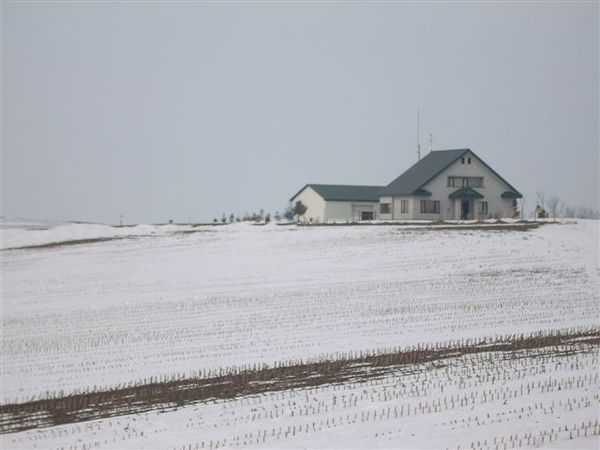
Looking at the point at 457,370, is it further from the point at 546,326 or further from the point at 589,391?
the point at 546,326

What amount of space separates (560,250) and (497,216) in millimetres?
23655

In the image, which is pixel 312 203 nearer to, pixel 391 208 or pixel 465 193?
pixel 391 208

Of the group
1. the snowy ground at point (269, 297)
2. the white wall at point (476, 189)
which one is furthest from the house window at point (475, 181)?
the snowy ground at point (269, 297)

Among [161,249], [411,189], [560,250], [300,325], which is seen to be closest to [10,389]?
[300,325]

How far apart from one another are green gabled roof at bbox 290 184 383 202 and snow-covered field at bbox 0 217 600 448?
2700cm

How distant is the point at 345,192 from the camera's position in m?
79.7

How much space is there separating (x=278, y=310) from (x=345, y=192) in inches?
2032

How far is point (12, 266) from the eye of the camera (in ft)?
135

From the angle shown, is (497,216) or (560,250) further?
(497,216)

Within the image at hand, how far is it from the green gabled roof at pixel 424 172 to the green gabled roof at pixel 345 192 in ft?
34.0

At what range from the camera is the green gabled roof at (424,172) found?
6281 centimetres

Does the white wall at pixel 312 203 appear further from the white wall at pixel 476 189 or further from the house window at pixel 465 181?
the house window at pixel 465 181

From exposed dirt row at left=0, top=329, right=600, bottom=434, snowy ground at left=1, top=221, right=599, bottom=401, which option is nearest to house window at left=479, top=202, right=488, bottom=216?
snowy ground at left=1, top=221, right=599, bottom=401

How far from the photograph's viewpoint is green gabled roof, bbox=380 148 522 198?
62812mm
